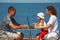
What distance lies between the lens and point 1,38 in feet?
12.0

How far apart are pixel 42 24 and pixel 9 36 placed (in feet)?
2.06

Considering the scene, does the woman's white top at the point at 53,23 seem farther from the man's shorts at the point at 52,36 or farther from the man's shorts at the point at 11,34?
the man's shorts at the point at 11,34

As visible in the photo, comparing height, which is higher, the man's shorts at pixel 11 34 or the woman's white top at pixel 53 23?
the woman's white top at pixel 53 23

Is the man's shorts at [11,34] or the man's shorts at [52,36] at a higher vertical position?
the man's shorts at [11,34]

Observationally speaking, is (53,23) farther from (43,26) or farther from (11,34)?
(11,34)

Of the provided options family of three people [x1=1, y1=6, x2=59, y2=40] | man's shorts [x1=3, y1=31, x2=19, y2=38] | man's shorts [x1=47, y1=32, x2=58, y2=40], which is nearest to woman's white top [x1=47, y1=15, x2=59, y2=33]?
family of three people [x1=1, y1=6, x2=59, y2=40]

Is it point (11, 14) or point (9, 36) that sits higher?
point (11, 14)

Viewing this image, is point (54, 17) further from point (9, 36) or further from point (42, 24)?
point (9, 36)

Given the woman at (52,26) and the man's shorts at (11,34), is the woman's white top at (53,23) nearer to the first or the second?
the woman at (52,26)

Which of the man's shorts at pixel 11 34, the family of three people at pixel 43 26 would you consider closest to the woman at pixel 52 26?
the family of three people at pixel 43 26

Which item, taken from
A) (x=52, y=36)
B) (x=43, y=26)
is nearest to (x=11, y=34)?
(x=43, y=26)

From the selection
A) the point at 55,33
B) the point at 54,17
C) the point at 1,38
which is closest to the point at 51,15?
the point at 54,17

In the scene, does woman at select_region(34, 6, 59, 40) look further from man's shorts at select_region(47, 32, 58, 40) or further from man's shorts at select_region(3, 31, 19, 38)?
man's shorts at select_region(3, 31, 19, 38)

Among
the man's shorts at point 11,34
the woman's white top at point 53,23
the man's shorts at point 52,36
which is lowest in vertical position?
the man's shorts at point 52,36
